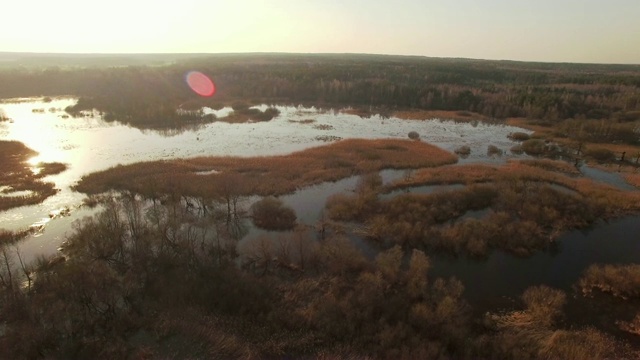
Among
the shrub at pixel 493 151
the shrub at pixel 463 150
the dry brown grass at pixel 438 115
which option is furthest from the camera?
the dry brown grass at pixel 438 115

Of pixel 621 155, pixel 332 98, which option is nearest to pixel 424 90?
pixel 332 98

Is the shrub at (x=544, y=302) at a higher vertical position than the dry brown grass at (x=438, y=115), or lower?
lower

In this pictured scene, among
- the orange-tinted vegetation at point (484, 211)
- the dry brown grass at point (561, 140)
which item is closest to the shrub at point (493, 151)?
the orange-tinted vegetation at point (484, 211)

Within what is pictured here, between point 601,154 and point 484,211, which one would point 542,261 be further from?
point 601,154

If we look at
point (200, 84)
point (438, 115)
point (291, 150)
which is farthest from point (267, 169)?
point (200, 84)

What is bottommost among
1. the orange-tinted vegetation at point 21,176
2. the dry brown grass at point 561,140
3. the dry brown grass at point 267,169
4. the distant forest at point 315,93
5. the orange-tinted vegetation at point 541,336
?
the orange-tinted vegetation at point 21,176

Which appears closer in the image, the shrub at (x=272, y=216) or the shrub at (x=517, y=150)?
the shrub at (x=272, y=216)

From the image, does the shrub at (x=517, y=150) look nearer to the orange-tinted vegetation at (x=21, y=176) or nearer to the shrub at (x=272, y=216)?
the shrub at (x=272, y=216)

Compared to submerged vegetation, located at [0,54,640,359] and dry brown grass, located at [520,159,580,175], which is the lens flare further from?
dry brown grass, located at [520,159,580,175]

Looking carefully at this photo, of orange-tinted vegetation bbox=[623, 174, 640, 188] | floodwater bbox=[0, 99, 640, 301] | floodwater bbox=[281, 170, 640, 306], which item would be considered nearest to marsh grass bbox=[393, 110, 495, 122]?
floodwater bbox=[0, 99, 640, 301]
